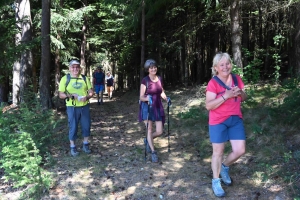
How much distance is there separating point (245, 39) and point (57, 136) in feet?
35.4

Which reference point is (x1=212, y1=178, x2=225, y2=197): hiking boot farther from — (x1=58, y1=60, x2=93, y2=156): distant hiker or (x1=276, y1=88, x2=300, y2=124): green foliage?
(x1=58, y1=60, x2=93, y2=156): distant hiker

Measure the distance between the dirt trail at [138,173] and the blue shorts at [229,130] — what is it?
0.94 m

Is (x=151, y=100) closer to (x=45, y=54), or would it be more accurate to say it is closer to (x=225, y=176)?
(x=225, y=176)

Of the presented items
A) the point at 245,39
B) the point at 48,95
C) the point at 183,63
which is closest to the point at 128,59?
the point at 183,63

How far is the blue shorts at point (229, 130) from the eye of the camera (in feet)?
13.0

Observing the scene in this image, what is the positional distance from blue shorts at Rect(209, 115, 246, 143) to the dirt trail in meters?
0.94

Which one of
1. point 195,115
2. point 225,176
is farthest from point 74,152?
point 195,115

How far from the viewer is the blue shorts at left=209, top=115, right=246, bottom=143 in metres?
3.96

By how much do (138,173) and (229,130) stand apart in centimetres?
211

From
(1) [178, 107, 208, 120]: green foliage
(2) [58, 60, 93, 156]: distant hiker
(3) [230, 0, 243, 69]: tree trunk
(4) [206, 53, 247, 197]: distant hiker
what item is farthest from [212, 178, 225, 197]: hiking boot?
(3) [230, 0, 243, 69]: tree trunk

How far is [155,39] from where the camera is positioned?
1516 cm

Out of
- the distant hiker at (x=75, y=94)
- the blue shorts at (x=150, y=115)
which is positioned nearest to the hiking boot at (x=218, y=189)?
the blue shorts at (x=150, y=115)

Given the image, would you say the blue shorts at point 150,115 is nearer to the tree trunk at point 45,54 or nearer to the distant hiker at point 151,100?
the distant hiker at point 151,100

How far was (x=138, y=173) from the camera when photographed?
533 cm
